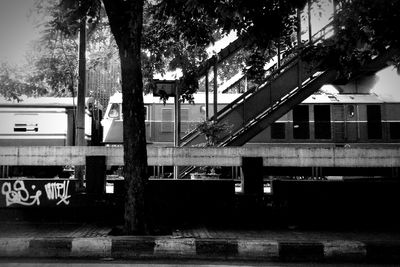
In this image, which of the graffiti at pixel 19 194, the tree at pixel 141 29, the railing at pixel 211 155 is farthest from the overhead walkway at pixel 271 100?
the graffiti at pixel 19 194

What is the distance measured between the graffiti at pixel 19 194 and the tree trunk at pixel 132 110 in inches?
81.4

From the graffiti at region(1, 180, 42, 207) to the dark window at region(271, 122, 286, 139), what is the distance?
460 inches

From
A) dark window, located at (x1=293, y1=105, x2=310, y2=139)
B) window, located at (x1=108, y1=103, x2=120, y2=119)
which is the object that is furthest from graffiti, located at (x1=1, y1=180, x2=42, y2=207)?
dark window, located at (x1=293, y1=105, x2=310, y2=139)

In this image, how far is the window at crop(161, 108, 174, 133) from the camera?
56.6ft

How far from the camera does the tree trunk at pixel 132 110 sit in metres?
6.59

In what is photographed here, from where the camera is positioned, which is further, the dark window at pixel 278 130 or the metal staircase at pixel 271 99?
the dark window at pixel 278 130

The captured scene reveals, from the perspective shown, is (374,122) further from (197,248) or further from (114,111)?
(197,248)

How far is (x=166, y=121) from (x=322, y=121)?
6.58 m

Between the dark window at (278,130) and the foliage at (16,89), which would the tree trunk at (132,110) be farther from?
the dark window at (278,130)

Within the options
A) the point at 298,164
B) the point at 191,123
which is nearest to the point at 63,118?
the point at 191,123

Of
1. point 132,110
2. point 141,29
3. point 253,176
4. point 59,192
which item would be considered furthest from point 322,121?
point 59,192

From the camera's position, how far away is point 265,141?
1739 centimetres

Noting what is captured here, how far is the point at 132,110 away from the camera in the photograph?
22.1 ft

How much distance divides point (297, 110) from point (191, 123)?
4546 mm
